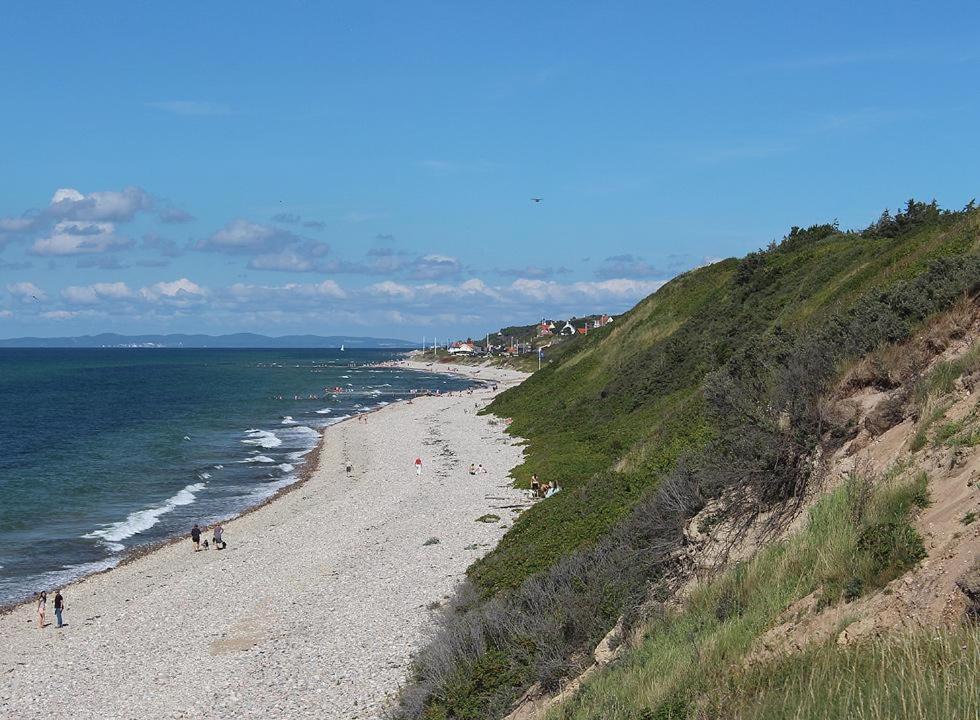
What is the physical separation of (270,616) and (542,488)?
47.2ft

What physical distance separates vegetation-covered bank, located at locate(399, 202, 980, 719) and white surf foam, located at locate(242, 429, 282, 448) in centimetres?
3866

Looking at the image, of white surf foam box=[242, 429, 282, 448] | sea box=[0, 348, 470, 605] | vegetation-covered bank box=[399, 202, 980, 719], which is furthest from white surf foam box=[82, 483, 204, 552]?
white surf foam box=[242, 429, 282, 448]

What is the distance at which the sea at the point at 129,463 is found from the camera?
3616 centimetres

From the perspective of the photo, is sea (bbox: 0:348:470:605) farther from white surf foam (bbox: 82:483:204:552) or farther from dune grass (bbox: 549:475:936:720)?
dune grass (bbox: 549:475:936:720)


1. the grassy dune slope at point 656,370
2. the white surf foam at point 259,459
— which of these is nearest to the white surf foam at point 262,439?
the white surf foam at point 259,459

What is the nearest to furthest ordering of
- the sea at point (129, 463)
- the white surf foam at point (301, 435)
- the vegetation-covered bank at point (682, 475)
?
the vegetation-covered bank at point (682, 475) < the sea at point (129, 463) < the white surf foam at point (301, 435)

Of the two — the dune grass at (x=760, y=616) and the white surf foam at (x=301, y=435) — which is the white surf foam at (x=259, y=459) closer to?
the white surf foam at (x=301, y=435)

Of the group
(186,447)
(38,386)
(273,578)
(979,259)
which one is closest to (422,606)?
(273,578)

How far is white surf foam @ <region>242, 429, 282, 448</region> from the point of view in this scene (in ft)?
225

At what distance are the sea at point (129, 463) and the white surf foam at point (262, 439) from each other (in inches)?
3.7

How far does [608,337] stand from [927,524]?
5562cm

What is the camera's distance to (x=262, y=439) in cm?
7200

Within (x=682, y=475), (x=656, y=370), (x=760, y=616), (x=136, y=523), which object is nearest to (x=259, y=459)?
(x=136, y=523)

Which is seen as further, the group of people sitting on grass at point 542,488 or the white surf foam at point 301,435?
the white surf foam at point 301,435
